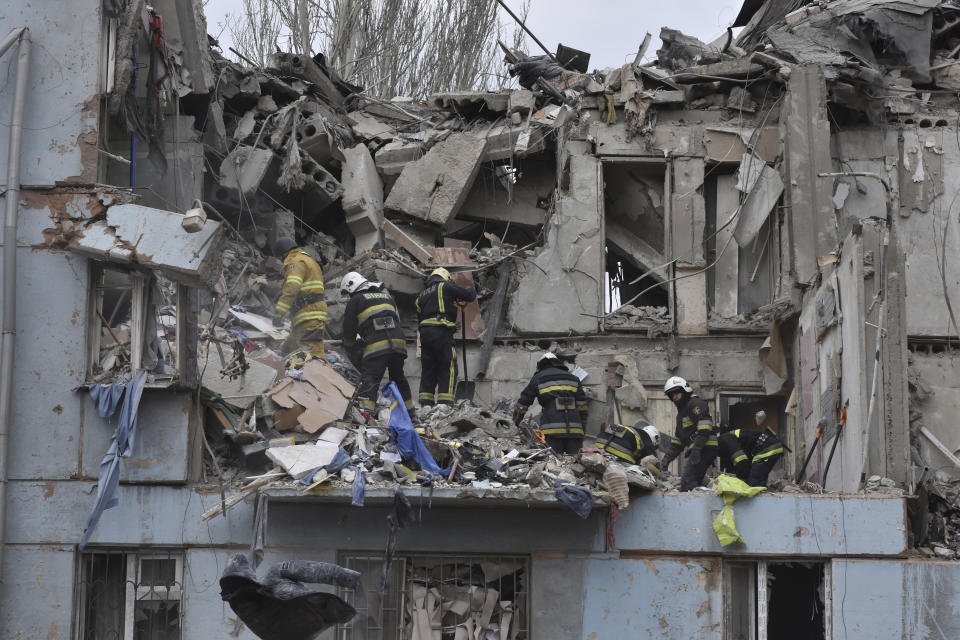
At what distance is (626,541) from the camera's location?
33.8 feet

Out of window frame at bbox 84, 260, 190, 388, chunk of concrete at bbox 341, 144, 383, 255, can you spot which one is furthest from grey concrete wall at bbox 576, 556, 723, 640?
chunk of concrete at bbox 341, 144, 383, 255

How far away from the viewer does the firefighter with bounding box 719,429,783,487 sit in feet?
37.1

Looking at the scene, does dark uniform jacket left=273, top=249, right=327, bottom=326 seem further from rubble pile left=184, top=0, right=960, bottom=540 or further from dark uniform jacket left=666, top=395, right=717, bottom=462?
dark uniform jacket left=666, top=395, right=717, bottom=462

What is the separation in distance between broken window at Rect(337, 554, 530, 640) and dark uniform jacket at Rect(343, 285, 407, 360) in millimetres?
2543

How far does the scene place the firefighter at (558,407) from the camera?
12.2m

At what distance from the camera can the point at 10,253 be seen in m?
10.4

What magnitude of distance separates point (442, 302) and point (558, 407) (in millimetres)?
1751

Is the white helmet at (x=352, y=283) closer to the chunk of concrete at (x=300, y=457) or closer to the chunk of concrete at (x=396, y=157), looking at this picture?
the chunk of concrete at (x=300, y=457)

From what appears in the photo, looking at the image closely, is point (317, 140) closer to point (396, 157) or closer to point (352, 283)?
point (396, 157)

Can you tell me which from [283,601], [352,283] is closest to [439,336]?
[352,283]

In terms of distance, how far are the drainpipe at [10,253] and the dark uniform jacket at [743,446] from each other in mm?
6594

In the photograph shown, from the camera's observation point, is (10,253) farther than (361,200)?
No

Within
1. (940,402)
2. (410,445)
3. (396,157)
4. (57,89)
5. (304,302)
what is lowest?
(410,445)

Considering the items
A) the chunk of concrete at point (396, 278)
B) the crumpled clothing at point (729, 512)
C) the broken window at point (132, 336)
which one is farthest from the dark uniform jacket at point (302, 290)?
the crumpled clothing at point (729, 512)
